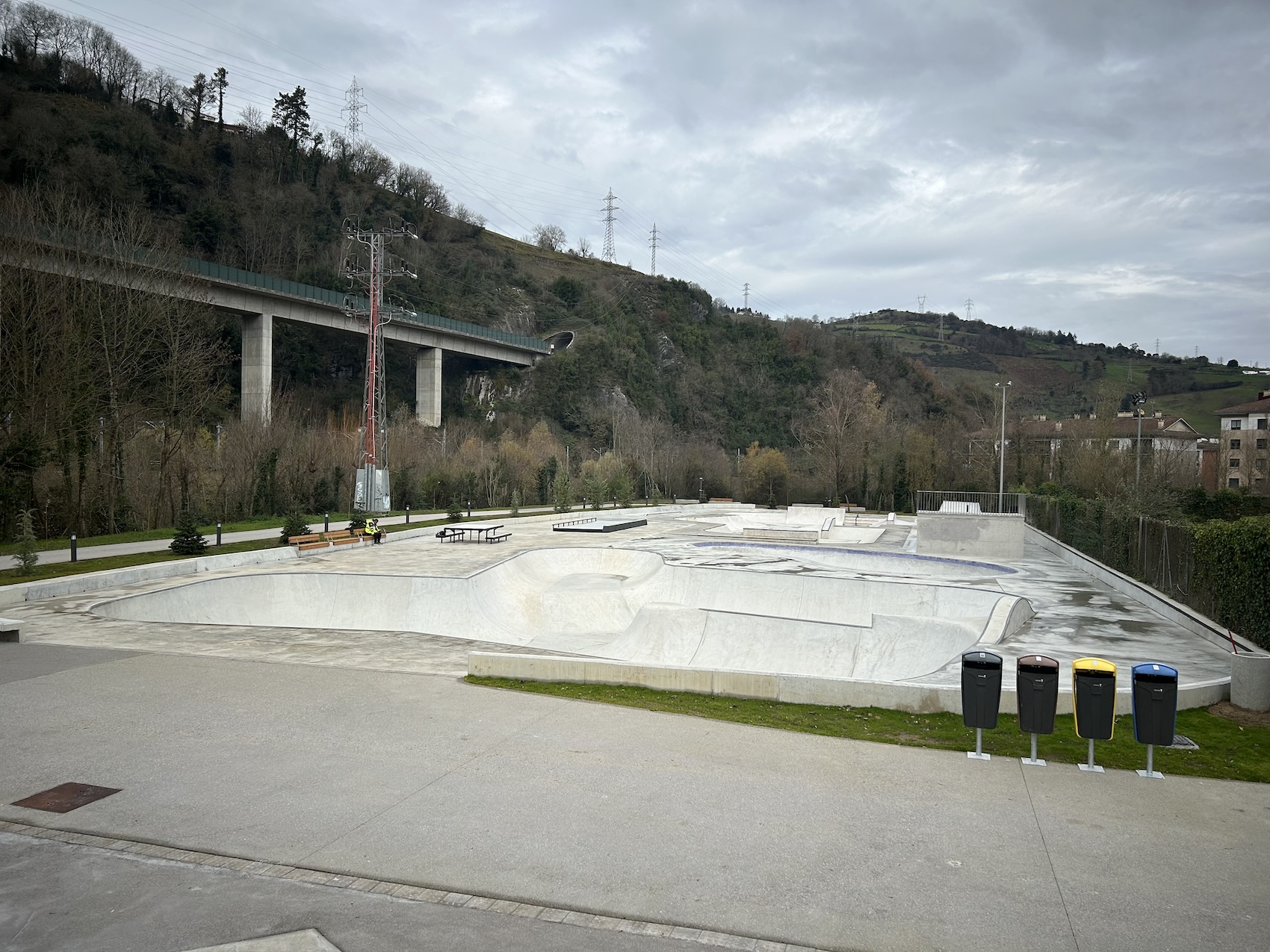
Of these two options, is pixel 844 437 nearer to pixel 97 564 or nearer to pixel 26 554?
pixel 97 564

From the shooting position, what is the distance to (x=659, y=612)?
50.8 ft

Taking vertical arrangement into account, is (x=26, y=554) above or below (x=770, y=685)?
above

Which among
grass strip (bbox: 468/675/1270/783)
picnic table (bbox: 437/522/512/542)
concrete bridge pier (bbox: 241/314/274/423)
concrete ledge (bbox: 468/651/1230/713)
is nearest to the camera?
grass strip (bbox: 468/675/1270/783)

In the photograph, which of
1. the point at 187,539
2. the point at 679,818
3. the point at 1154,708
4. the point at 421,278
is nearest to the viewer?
the point at 679,818

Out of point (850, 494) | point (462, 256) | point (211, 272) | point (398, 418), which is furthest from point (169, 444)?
point (462, 256)

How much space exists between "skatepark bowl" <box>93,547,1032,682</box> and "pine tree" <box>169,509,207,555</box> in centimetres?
342

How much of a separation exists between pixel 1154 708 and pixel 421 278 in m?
84.5

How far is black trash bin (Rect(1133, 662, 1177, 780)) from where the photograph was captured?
6.39m

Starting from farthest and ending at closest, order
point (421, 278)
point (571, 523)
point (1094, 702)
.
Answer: point (421, 278)
point (571, 523)
point (1094, 702)

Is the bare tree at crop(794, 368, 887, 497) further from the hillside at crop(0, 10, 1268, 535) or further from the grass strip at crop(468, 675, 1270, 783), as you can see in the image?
the grass strip at crop(468, 675, 1270, 783)

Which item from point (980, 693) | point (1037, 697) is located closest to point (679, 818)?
point (980, 693)

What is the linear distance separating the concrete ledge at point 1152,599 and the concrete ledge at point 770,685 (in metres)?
2.97

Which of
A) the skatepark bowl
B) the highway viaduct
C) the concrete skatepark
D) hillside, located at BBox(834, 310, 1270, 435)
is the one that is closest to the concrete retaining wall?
the skatepark bowl

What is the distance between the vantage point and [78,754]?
6.60 meters
